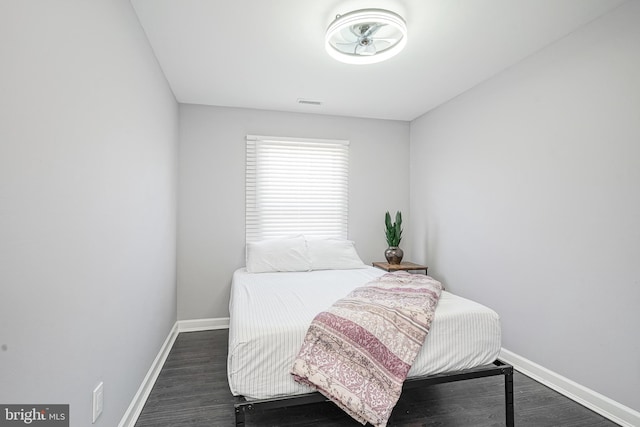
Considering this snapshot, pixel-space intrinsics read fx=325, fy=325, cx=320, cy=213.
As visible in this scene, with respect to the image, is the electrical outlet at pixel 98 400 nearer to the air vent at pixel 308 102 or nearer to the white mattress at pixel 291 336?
the white mattress at pixel 291 336

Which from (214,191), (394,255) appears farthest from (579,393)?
(214,191)

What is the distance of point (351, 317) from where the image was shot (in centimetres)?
187

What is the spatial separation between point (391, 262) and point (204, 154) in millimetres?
2542

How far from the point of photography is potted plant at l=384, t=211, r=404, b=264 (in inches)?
153

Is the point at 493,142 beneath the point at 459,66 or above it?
beneath

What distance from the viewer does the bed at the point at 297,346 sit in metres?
1.69

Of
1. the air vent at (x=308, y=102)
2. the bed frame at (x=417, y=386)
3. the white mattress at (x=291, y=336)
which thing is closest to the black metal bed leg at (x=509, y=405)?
the bed frame at (x=417, y=386)

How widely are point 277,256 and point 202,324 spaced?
1178 millimetres

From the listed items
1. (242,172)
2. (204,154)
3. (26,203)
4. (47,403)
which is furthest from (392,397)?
(204,154)

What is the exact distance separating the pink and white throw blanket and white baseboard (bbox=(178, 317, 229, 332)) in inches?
89.3

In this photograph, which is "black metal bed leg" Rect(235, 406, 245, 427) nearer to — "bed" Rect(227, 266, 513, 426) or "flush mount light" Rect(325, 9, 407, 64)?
"bed" Rect(227, 266, 513, 426)

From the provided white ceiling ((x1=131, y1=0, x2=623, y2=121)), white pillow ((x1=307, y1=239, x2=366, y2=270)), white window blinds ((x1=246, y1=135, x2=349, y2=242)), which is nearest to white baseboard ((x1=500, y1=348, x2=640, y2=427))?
white pillow ((x1=307, y1=239, x2=366, y2=270))

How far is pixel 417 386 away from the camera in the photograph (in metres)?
1.87

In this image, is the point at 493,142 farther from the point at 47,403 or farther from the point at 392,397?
the point at 47,403
